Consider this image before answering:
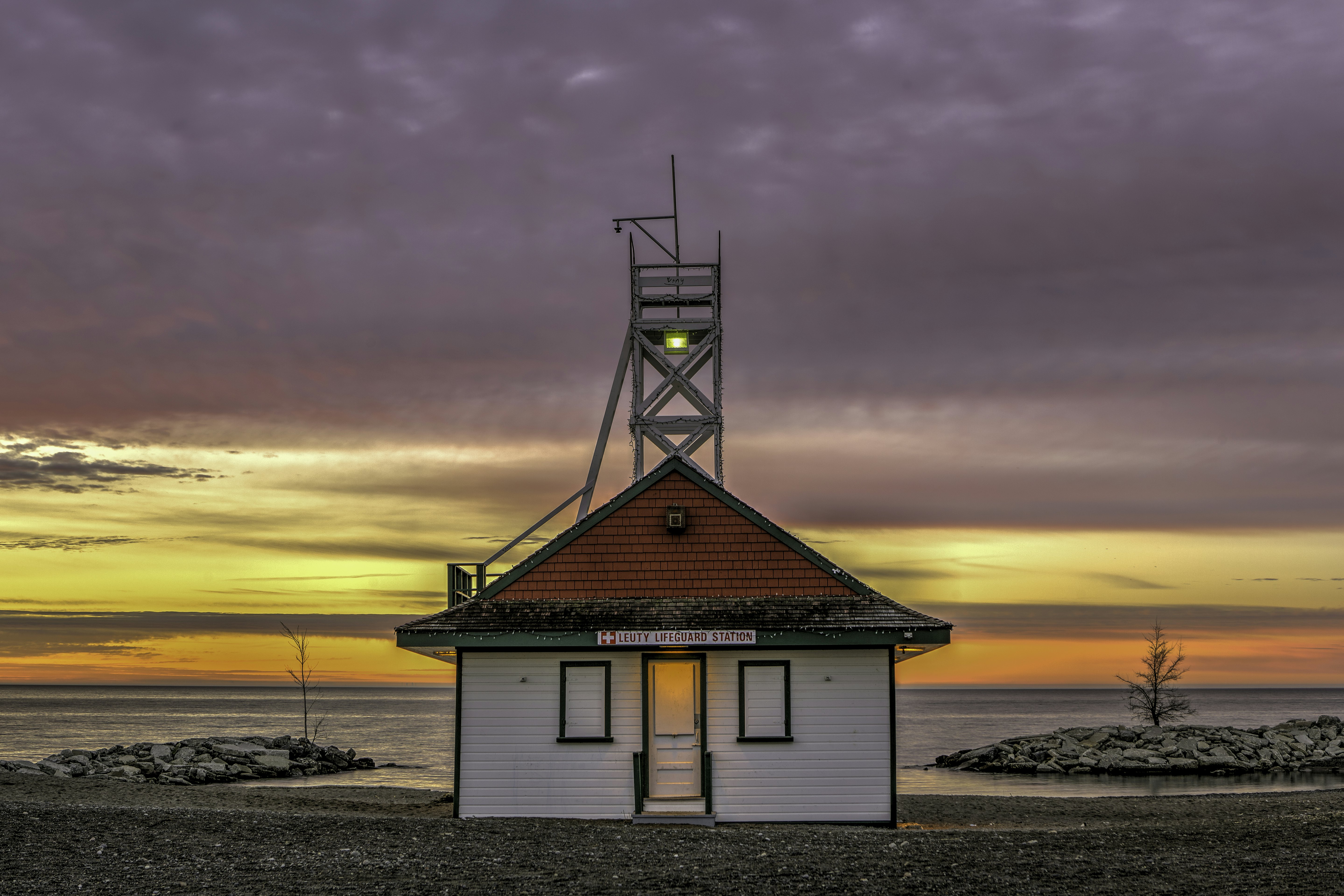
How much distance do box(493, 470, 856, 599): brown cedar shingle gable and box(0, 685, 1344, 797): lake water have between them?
9.15m

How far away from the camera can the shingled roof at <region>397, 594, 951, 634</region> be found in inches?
706

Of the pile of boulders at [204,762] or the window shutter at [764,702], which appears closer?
the window shutter at [764,702]

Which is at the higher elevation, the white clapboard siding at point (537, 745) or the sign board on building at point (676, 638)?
the sign board on building at point (676, 638)

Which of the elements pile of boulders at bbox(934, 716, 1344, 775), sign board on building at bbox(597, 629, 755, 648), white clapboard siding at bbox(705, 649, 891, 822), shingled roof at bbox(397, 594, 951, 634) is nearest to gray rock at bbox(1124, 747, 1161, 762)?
pile of boulders at bbox(934, 716, 1344, 775)

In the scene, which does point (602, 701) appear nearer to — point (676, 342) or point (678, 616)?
point (678, 616)

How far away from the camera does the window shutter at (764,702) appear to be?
59.3 feet

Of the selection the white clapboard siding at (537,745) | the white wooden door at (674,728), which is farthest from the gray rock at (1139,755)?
the white clapboard siding at (537,745)

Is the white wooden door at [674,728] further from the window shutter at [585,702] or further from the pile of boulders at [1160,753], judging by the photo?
the pile of boulders at [1160,753]

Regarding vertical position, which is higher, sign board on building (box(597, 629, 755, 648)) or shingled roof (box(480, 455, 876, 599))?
shingled roof (box(480, 455, 876, 599))

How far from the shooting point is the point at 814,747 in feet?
59.0

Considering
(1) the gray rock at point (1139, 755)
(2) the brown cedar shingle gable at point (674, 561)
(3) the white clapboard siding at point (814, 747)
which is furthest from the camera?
(1) the gray rock at point (1139, 755)

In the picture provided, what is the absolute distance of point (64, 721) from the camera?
10094 centimetres

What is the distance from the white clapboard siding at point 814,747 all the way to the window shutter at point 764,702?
0.42ft

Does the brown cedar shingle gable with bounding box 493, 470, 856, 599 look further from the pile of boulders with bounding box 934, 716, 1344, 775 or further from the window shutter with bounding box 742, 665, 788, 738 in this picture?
the pile of boulders with bounding box 934, 716, 1344, 775
